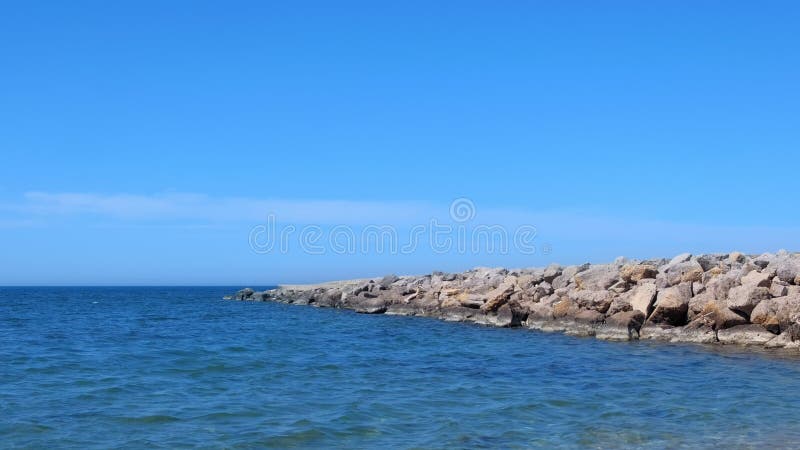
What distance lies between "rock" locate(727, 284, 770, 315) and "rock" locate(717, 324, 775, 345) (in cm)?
59

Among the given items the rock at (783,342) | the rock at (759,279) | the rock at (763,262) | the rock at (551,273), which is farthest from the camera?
the rock at (551,273)

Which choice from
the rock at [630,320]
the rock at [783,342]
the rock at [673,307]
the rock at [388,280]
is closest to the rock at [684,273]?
the rock at [673,307]

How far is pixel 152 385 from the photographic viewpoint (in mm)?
14680

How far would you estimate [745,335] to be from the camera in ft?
68.5

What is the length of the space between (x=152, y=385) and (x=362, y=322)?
19.5m

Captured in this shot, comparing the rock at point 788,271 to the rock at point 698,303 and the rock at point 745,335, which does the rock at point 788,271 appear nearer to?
the rock at point 698,303

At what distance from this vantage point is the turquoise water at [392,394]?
35.0 feet

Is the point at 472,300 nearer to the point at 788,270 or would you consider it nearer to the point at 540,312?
the point at 540,312

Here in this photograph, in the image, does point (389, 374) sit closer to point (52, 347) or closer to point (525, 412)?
point (525, 412)

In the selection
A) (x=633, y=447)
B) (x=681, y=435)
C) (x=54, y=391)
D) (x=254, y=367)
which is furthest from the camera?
(x=254, y=367)

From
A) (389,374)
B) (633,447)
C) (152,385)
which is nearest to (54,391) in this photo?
(152,385)

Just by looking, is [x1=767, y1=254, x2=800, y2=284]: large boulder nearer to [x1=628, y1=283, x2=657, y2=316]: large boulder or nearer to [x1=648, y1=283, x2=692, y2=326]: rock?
[x1=648, y1=283, x2=692, y2=326]: rock

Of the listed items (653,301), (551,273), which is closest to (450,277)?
(551,273)

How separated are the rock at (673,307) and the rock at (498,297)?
8.82 meters
